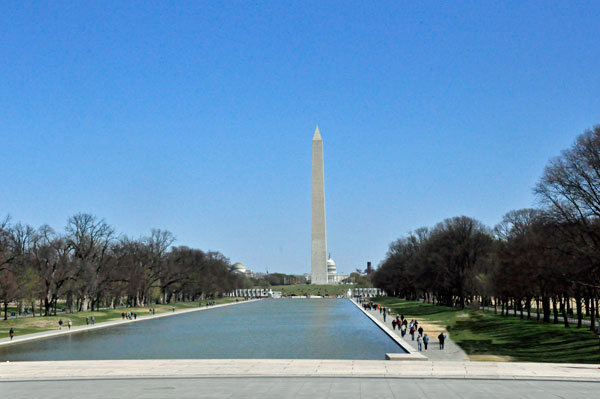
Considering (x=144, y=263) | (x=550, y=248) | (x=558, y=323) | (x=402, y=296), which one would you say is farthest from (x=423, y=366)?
(x=402, y=296)

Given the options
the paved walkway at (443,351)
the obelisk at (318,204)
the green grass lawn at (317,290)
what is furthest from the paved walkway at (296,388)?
the green grass lawn at (317,290)

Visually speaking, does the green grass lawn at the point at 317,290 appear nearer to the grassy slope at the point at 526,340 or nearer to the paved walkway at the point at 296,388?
the grassy slope at the point at 526,340

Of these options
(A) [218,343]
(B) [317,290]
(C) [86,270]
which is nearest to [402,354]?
(A) [218,343]

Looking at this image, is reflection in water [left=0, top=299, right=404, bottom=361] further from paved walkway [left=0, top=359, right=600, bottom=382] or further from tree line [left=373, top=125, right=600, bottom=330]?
tree line [left=373, top=125, right=600, bottom=330]

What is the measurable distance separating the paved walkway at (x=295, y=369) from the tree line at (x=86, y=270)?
1252 inches

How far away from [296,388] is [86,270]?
180ft

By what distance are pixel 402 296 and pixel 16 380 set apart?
349ft

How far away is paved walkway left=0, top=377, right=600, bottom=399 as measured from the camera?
64.3ft

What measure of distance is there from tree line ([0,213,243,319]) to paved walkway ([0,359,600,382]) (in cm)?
3179

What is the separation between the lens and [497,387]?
69.6 feet

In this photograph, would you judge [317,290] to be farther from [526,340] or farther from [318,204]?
[526,340]

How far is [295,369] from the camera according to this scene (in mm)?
25312

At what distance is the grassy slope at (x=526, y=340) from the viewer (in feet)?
104

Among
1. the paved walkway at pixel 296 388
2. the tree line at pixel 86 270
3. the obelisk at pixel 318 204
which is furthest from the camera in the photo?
the obelisk at pixel 318 204
